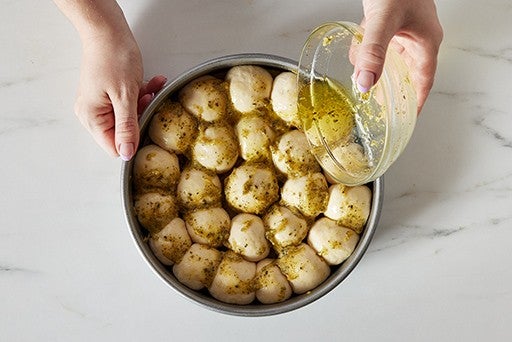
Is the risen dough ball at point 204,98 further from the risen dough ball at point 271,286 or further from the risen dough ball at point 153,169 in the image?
the risen dough ball at point 271,286

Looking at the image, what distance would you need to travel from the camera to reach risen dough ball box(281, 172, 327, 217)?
→ 115cm

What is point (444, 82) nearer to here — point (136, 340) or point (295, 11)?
point (295, 11)

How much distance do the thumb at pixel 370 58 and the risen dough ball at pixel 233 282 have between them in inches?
14.3

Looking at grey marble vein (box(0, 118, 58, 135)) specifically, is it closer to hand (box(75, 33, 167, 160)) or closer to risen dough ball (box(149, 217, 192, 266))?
hand (box(75, 33, 167, 160))

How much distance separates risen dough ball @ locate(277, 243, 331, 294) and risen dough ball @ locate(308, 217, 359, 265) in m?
0.01

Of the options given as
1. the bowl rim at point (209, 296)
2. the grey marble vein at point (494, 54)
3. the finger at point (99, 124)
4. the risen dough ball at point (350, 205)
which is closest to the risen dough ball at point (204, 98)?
the bowl rim at point (209, 296)

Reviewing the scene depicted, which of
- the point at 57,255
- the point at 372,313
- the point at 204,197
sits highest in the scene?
the point at 204,197

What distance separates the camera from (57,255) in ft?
4.01

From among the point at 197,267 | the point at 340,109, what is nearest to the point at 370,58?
the point at 340,109

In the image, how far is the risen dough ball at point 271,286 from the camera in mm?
1135

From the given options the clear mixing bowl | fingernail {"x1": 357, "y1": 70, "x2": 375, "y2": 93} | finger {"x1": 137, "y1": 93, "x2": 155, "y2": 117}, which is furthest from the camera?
finger {"x1": 137, "y1": 93, "x2": 155, "y2": 117}

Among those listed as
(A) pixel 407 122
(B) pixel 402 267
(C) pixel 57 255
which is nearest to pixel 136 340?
(C) pixel 57 255

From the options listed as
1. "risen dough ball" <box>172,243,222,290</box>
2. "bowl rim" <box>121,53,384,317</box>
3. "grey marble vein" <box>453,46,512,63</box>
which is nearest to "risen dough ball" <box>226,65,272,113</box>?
"bowl rim" <box>121,53,384,317</box>

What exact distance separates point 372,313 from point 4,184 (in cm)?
65
